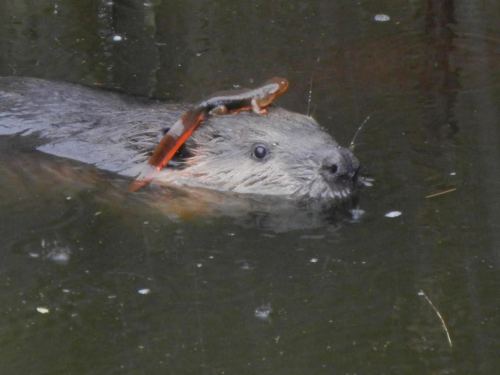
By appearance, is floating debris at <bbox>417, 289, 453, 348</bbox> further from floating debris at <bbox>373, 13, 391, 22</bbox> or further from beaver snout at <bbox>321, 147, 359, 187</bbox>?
floating debris at <bbox>373, 13, 391, 22</bbox>

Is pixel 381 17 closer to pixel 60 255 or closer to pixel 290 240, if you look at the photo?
pixel 290 240

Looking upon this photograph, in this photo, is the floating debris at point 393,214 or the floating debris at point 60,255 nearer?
the floating debris at point 60,255

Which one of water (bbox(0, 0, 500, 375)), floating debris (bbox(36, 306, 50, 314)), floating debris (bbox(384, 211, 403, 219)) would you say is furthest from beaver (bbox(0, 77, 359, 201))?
floating debris (bbox(36, 306, 50, 314))

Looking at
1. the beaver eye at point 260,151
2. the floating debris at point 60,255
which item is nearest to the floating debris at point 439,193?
the beaver eye at point 260,151

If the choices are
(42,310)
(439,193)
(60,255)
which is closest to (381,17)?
(439,193)

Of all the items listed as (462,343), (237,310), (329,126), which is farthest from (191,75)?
(462,343)

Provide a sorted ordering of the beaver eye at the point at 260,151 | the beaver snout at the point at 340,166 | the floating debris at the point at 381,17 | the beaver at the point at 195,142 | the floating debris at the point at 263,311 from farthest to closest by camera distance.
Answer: the floating debris at the point at 381,17
the beaver eye at the point at 260,151
the beaver at the point at 195,142
the beaver snout at the point at 340,166
the floating debris at the point at 263,311

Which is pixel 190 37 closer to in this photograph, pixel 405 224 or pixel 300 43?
pixel 300 43

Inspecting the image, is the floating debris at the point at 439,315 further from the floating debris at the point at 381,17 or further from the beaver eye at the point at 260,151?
the floating debris at the point at 381,17
